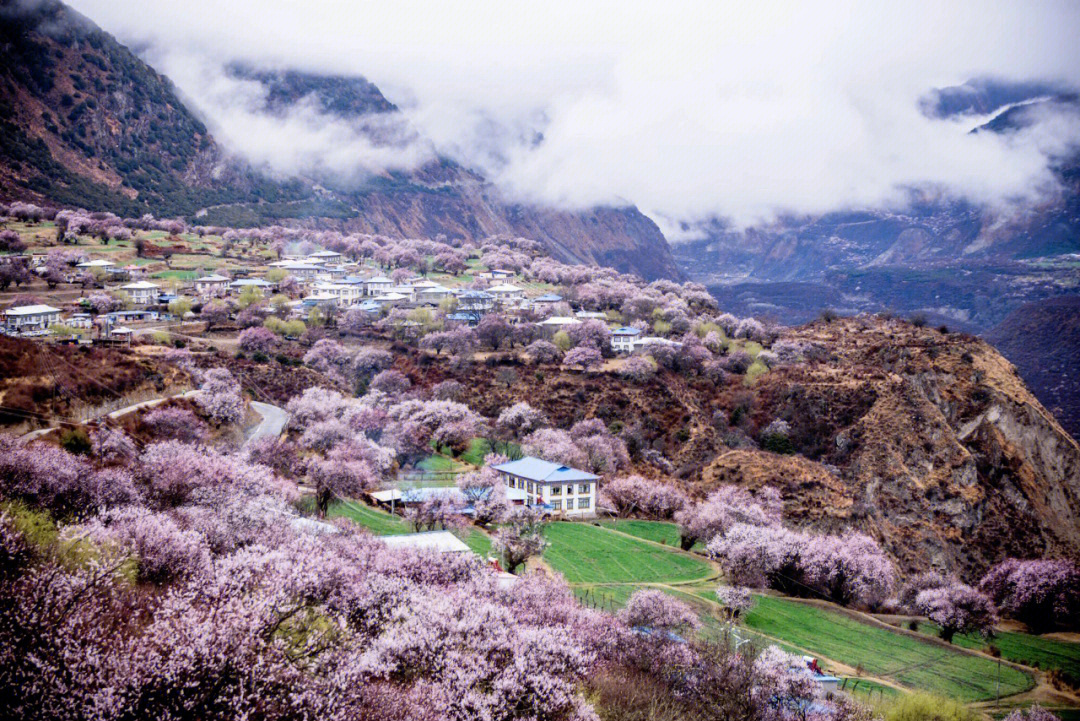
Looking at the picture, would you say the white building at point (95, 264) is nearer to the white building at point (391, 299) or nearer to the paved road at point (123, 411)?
the white building at point (391, 299)

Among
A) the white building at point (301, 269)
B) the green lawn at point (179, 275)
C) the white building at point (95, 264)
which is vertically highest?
the white building at point (301, 269)

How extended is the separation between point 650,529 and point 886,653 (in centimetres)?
1773

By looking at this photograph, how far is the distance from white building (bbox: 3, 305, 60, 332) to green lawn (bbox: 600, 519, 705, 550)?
50.1m

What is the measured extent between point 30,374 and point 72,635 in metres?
26.9

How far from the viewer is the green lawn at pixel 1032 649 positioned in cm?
3297

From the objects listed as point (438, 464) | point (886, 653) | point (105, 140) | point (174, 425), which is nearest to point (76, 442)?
point (174, 425)

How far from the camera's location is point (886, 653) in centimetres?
3069

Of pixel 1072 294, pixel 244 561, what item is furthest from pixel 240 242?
pixel 1072 294

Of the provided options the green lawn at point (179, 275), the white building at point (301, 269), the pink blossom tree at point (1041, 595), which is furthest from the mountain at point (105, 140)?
the pink blossom tree at point (1041, 595)

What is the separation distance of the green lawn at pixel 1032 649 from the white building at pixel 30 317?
222ft

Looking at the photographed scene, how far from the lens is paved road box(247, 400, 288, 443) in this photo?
45.2 m

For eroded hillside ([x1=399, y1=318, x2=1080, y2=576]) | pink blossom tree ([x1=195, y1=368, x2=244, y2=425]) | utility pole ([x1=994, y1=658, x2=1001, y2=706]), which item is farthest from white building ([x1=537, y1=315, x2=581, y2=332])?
utility pole ([x1=994, y1=658, x2=1001, y2=706])

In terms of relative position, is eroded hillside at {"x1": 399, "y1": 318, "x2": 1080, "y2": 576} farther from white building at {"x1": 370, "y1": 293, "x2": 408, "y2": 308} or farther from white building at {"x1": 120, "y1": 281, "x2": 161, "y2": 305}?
white building at {"x1": 120, "y1": 281, "x2": 161, "y2": 305}

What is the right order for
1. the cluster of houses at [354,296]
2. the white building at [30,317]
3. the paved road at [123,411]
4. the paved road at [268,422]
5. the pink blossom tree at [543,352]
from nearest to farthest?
the paved road at [123,411] < the paved road at [268,422] < the white building at [30,317] < the pink blossom tree at [543,352] < the cluster of houses at [354,296]
